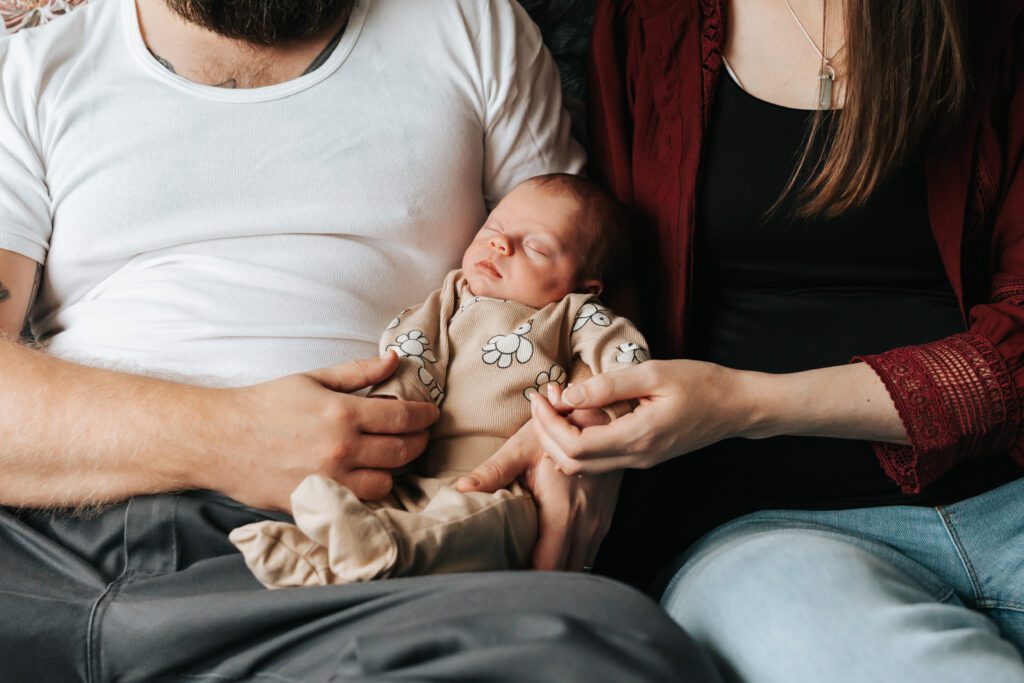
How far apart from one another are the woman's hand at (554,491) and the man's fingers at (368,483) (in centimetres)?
12

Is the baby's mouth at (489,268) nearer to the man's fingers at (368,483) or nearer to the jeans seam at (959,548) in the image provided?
the man's fingers at (368,483)

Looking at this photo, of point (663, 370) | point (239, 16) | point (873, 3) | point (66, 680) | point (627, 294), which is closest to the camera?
point (66, 680)

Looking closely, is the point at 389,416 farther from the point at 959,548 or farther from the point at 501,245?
the point at 959,548

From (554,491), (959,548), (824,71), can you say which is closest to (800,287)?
(824,71)

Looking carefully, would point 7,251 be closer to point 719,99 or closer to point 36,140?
point 36,140

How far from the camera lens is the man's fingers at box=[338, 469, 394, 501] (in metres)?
1.16

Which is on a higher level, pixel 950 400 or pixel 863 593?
pixel 950 400

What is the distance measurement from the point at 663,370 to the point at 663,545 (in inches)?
15.9

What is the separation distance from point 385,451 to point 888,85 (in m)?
0.91

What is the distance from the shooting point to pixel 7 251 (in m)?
1.36

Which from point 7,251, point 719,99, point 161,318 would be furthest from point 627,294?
point 7,251

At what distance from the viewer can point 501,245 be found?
54.8 inches

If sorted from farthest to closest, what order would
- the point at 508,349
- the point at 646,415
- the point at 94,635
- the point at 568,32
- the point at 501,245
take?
the point at 568,32
the point at 501,245
the point at 508,349
the point at 646,415
the point at 94,635

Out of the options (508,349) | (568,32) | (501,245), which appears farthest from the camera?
(568,32)
